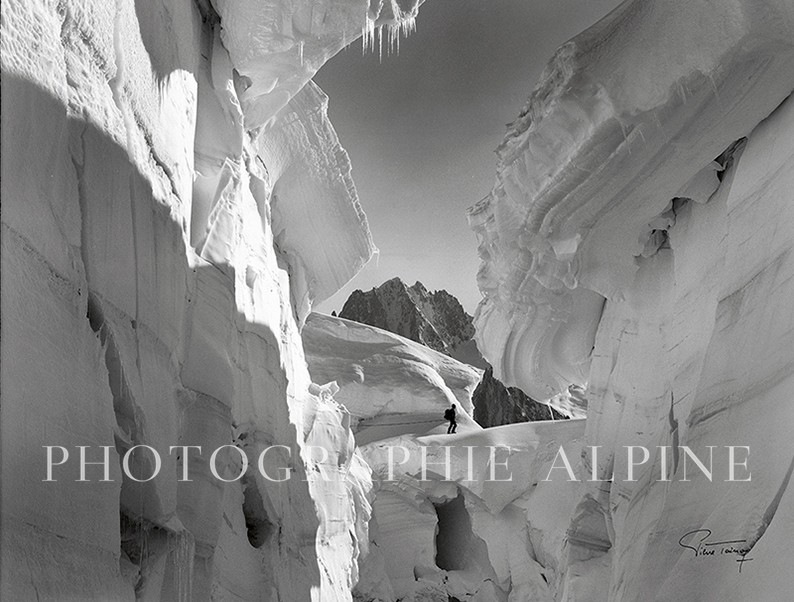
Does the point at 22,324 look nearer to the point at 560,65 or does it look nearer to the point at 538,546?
the point at 560,65

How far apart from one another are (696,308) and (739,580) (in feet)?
8.82

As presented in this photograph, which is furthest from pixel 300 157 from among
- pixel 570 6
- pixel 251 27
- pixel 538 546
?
pixel 538 546

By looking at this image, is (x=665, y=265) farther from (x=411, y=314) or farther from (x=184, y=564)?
(x=411, y=314)

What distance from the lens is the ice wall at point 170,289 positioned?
2553mm

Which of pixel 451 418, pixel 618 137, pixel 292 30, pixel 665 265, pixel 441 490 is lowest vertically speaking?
pixel 441 490

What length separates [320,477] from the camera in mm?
7215

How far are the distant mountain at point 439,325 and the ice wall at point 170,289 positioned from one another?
15.1 meters

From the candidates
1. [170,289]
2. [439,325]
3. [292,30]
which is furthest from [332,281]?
[439,325]

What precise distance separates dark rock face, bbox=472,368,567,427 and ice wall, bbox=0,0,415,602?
49.0ft

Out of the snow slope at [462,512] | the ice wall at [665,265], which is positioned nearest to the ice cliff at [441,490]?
the snow slope at [462,512]

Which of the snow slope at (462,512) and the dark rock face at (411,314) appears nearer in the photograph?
the snow slope at (462,512)

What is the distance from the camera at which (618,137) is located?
6.08 meters
